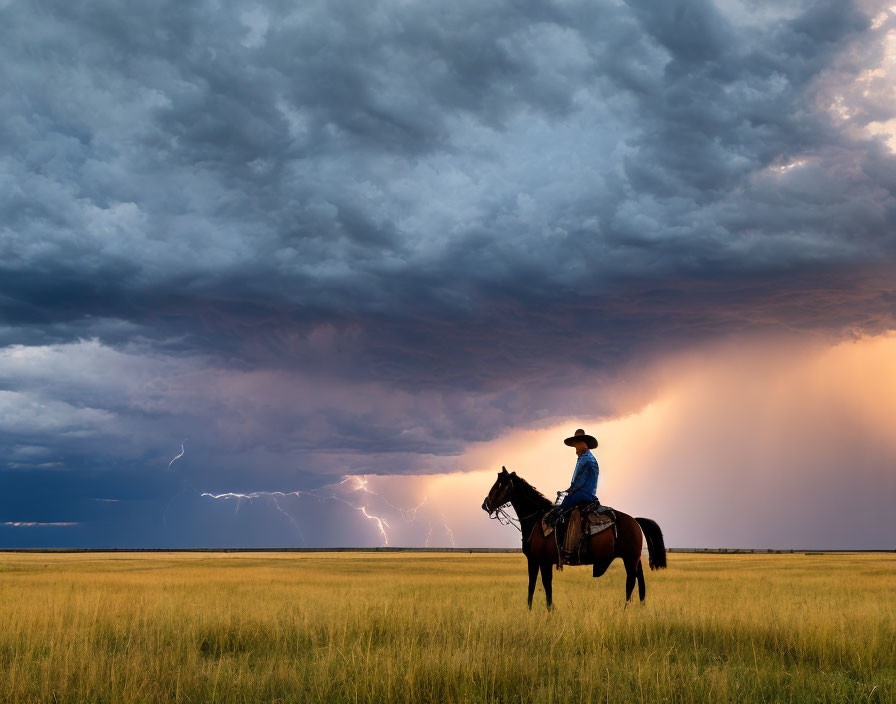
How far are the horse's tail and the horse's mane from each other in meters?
2.69

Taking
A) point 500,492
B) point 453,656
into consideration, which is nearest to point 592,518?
point 500,492

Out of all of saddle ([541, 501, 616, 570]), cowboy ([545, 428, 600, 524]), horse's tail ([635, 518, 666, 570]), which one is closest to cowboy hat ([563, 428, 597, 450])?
cowboy ([545, 428, 600, 524])

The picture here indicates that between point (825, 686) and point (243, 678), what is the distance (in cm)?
717

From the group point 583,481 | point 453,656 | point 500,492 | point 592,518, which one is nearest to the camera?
point 453,656

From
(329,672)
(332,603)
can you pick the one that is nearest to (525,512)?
(332,603)

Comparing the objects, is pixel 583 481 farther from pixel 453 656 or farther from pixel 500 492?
pixel 453 656

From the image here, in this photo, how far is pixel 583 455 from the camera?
15.1 metres

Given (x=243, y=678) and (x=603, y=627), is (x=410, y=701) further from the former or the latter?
(x=603, y=627)

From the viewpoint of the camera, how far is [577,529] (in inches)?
602

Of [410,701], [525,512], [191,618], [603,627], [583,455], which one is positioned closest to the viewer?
[410,701]

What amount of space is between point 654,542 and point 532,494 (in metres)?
3.60

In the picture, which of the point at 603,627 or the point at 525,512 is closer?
the point at 603,627

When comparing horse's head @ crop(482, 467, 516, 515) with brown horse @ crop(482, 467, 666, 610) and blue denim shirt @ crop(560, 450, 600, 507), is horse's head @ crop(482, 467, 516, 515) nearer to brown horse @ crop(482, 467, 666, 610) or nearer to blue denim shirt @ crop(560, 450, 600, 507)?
brown horse @ crop(482, 467, 666, 610)

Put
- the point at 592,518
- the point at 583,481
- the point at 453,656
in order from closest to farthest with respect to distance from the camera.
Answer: the point at 453,656 < the point at 583,481 < the point at 592,518
